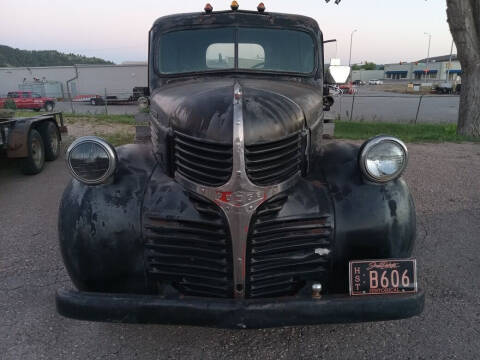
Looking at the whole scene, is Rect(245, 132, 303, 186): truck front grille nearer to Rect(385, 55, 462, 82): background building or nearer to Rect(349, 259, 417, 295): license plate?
Rect(349, 259, 417, 295): license plate

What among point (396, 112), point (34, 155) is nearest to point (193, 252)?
point (34, 155)

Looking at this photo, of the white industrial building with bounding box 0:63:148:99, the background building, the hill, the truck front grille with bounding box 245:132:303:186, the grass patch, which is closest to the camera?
the truck front grille with bounding box 245:132:303:186

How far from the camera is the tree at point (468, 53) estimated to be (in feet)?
33.2

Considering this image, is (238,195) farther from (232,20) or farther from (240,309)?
(232,20)

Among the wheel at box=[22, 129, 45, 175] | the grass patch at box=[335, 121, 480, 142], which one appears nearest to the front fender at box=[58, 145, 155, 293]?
the wheel at box=[22, 129, 45, 175]

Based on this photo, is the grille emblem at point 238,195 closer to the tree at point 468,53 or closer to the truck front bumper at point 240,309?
the truck front bumper at point 240,309

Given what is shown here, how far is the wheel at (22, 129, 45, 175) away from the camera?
22.6 feet

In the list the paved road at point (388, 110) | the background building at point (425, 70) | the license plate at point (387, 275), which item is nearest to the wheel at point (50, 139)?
the license plate at point (387, 275)

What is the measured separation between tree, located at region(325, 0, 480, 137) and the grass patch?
1.86ft

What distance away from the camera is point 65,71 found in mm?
38562

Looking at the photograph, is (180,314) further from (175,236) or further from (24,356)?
(24,356)

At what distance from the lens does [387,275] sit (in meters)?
2.24

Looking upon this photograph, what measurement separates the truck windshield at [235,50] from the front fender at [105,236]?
1590 mm

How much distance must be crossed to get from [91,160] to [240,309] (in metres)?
1.35
